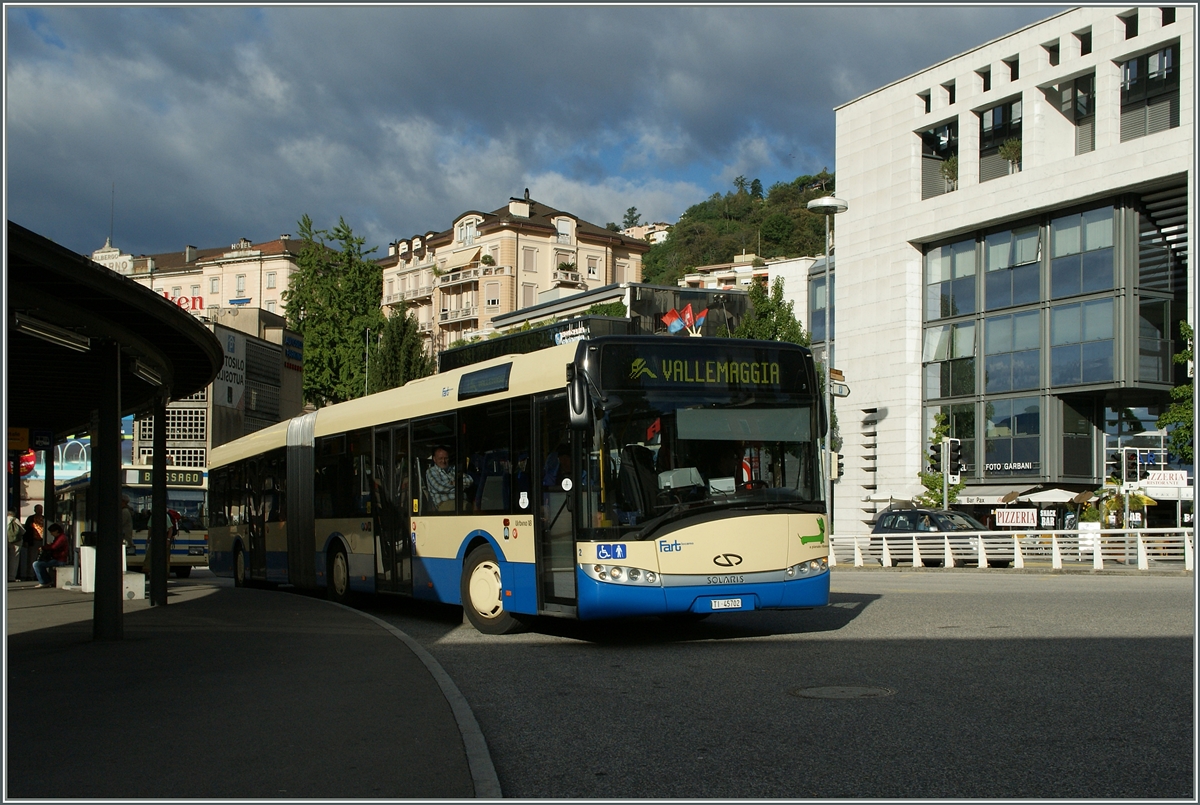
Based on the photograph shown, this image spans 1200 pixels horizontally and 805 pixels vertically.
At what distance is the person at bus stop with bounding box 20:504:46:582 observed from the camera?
28.8 metres

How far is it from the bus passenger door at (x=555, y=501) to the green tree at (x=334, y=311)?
210 ft

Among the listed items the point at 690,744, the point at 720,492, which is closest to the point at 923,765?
the point at 690,744

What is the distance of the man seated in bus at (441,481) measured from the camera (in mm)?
14875

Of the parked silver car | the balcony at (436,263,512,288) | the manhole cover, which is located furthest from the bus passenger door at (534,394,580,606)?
the balcony at (436,263,512,288)

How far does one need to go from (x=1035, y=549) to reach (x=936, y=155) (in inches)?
1078

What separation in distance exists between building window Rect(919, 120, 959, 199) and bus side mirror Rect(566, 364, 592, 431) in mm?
45355

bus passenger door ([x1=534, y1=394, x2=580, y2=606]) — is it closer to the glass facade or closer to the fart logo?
the fart logo

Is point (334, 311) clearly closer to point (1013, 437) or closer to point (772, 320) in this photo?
point (772, 320)

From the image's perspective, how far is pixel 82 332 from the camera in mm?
13086

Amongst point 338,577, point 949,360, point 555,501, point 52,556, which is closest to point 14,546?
point 52,556

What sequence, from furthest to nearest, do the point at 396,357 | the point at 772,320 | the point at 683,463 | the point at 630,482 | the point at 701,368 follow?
the point at 396,357 → the point at 772,320 → the point at 701,368 → the point at 683,463 → the point at 630,482

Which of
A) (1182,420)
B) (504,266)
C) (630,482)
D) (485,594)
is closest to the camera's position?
(630,482)

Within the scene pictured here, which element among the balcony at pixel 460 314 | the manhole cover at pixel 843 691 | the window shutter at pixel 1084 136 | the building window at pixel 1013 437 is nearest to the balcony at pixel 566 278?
the balcony at pixel 460 314

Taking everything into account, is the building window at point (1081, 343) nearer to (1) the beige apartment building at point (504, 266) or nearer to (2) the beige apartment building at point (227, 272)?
(1) the beige apartment building at point (504, 266)
